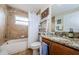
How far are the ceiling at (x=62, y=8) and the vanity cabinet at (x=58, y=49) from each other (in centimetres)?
46

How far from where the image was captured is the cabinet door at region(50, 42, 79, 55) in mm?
1198

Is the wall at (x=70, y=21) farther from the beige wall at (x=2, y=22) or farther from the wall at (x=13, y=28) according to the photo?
the beige wall at (x=2, y=22)

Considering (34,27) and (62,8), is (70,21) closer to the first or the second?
(62,8)

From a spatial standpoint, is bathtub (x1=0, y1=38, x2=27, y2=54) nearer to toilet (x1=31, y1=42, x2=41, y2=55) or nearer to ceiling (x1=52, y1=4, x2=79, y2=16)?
toilet (x1=31, y1=42, x2=41, y2=55)

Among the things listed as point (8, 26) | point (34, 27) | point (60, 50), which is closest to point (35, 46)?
point (34, 27)

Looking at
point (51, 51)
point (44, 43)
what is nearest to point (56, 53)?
point (51, 51)

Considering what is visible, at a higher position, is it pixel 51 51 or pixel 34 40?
pixel 34 40

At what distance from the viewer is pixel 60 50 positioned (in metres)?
1.38

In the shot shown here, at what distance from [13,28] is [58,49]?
74 centimetres

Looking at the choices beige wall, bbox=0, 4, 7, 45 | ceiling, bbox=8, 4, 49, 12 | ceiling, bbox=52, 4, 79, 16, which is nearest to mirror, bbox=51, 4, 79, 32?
ceiling, bbox=52, 4, 79, 16

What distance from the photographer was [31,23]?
1573mm

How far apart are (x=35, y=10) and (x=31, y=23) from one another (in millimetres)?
208
